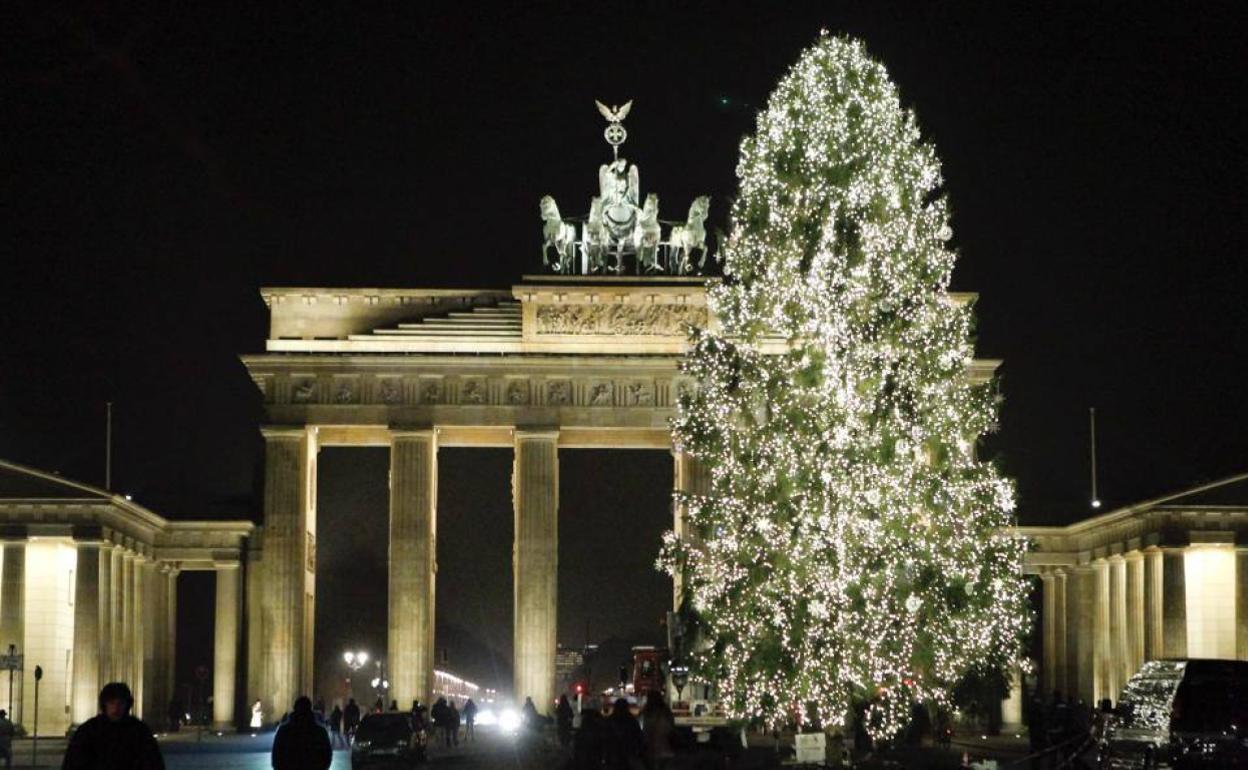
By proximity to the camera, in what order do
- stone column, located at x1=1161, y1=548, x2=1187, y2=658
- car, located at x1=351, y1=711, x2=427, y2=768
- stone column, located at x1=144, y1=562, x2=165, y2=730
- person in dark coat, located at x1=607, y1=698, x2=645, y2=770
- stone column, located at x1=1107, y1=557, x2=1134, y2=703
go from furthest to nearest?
stone column, located at x1=144, y1=562, x2=165, y2=730, stone column, located at x1=1107, y1=557, x2=1134, y2=703, stone column, located at x1=1161, y1=548, x2=1187, y2=658, car, located at x1=351, y1=711, x2=427, y2=768, person in dark coat, located at x1=607, y1=698, x2=645, y2=770

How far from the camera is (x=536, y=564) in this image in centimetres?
8212

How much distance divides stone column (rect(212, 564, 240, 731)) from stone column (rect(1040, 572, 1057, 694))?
112ft

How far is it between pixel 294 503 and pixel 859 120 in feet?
135

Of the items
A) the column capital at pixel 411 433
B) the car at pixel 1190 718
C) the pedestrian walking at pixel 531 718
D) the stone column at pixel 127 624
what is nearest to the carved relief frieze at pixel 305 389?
the column capital at pixel 411 433

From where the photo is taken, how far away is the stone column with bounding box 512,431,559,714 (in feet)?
268

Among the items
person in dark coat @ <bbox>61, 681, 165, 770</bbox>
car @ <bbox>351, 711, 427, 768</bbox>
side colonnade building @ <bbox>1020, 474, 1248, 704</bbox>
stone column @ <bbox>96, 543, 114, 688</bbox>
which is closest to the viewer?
person in dark coat @ <bbox>61, 681, 165, 770</bbox>

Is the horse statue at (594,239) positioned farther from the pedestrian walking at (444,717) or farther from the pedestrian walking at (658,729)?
the pedestrian walking at (658,729)

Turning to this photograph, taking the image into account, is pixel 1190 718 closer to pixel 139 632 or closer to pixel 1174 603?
pixel 1174 603

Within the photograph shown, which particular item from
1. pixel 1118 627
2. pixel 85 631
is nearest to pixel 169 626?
pixel 85 631

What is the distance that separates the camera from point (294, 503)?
82875 mm

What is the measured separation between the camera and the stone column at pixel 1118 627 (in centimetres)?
8631

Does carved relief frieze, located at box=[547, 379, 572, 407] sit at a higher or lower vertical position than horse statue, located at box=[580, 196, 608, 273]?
lower

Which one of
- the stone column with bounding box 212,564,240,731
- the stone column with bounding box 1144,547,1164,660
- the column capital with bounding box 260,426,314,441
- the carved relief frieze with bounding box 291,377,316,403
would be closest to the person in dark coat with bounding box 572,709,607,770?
the stone column with bounding box 1144,547,1164,660

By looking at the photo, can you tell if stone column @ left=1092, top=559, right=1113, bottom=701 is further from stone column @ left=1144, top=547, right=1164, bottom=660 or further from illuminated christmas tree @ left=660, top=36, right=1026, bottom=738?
illuminated christmas tree @ left=660, top=36, right=1026, bottom=738
